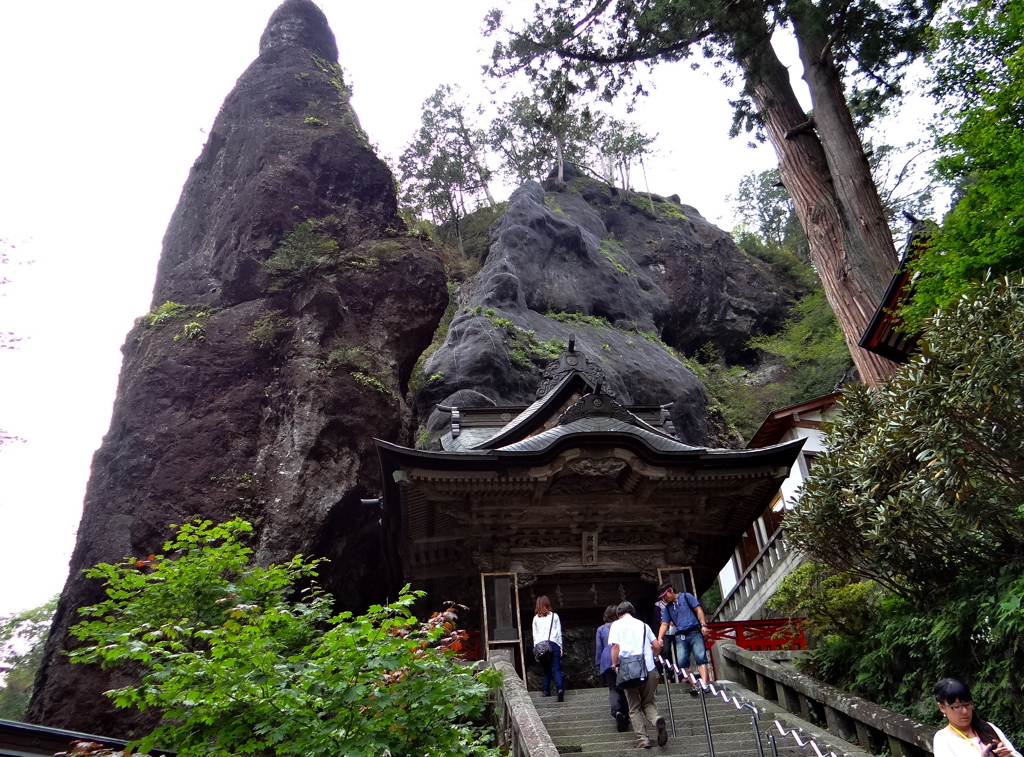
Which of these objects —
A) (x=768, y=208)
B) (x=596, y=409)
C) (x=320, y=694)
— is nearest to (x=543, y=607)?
(x=320, y=694)

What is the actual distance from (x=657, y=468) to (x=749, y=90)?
275 inches

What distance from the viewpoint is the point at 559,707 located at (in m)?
8.38

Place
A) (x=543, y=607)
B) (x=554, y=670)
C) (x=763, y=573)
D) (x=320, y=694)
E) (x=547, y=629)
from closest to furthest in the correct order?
1. (x=320, y=694)
2. (x=554, y=670)
3. (x=547, y=629)
4. (x=543, y=607)
5. (x=763, y=573)

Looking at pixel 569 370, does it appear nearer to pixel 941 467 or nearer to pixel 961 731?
pixel 941 467

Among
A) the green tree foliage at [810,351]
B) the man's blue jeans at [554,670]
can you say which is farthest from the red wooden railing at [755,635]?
the green tree foliage at [810,351]

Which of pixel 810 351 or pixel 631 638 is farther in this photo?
pixel 810 351

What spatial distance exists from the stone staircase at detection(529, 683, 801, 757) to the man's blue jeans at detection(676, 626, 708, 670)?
0.56 m

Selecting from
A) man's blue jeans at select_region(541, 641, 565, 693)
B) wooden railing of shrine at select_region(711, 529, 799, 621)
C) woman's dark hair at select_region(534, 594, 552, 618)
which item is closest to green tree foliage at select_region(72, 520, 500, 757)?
man's blue jeans at select_region(541, 641, 565, 693)

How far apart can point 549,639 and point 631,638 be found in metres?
2.22

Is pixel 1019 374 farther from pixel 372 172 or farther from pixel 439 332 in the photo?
pixel 439 332

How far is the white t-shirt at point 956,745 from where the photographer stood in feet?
12.4

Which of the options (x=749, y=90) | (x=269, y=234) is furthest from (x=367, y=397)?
(x=749, y=90)

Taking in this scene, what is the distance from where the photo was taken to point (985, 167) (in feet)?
29.1

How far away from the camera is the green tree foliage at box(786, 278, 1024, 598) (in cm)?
591
